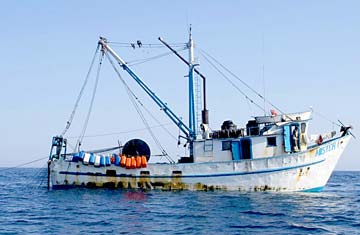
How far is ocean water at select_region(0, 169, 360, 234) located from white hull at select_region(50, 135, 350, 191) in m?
0.93

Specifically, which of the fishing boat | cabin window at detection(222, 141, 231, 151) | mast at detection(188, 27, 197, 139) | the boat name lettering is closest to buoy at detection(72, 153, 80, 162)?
the fishing boat

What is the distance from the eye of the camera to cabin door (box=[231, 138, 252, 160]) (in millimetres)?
29125

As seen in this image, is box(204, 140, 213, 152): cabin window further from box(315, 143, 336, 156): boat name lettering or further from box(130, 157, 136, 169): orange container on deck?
box(315, 143, 336, 156): boat name lettering

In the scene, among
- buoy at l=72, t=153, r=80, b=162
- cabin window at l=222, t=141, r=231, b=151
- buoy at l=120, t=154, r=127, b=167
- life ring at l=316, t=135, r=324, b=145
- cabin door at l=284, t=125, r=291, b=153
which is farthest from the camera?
buoy at l=72, t=153, r=80, b=162

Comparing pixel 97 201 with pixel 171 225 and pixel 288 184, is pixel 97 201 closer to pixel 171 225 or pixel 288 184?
pixel 171 225

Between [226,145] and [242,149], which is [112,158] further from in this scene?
[242,149]

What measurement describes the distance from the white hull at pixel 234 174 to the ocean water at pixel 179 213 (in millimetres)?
926

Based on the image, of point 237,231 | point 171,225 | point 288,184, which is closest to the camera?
point 237,231

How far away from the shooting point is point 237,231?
1639 cm

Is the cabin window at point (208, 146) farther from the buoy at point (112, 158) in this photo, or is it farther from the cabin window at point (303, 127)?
the buoy at point (112, 158)

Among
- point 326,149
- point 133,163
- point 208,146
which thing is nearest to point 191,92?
point 208,146

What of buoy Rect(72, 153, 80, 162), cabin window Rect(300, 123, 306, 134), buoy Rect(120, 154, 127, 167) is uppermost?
cabin window Rect(300, 123, 306, 134)

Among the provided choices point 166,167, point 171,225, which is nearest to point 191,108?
point 166,167

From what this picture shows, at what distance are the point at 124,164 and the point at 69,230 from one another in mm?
13632
